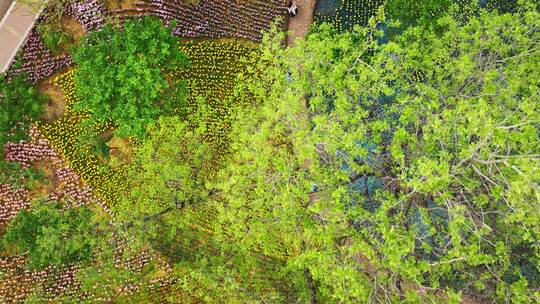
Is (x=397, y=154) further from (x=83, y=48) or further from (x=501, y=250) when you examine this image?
(x=83, y=48)

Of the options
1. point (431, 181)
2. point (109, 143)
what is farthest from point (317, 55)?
point (109, 143)

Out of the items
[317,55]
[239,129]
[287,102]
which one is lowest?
[239,129]

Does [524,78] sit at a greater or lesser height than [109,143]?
greater

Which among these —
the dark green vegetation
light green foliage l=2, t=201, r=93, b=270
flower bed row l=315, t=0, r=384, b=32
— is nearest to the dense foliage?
the dark green vegetation

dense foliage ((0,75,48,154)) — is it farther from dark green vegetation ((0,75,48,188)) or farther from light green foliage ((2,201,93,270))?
light green foliage ((2,201,93,270))

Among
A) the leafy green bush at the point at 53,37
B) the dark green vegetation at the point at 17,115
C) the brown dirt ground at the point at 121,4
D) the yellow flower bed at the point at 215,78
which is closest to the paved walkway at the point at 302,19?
the yellow flower bed at the point at 215,78

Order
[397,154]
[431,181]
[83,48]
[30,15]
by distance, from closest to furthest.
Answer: [431,181]
[397,154]
[83,48]
[30,15]
